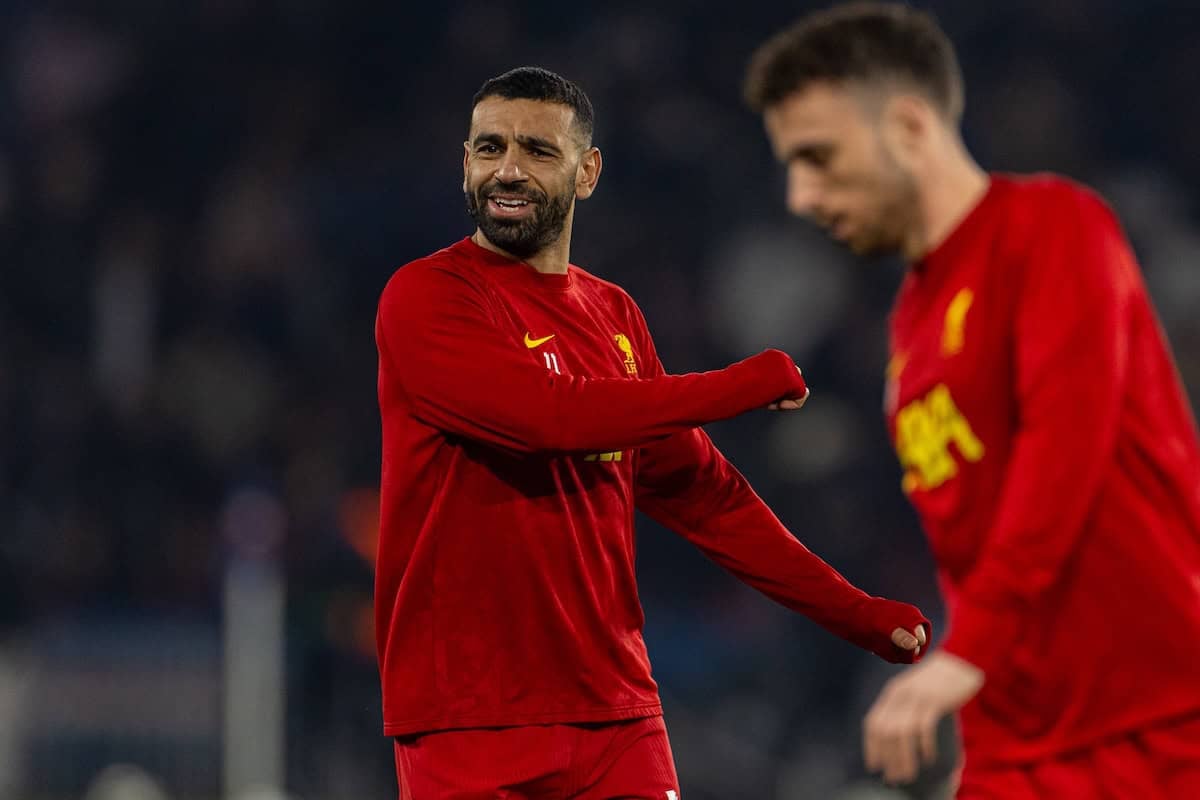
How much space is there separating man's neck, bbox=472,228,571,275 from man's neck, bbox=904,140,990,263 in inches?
51.2

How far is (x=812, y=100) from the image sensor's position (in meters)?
2.59

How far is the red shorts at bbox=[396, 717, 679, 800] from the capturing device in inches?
135

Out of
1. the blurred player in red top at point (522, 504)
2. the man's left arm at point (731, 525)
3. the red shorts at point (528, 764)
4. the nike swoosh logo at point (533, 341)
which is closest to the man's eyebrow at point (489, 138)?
the blurred player in red top at point (522, 504)

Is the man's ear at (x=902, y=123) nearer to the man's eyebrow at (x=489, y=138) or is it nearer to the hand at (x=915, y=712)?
the hand at (x=915, y=712)

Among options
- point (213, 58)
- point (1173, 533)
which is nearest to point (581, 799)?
point (1173, 533)

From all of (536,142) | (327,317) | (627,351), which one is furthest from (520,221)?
(327,317)

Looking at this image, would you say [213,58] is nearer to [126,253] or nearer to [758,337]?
[126,253]

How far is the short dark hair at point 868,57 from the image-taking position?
257cm

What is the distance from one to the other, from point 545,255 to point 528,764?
3.70 feet

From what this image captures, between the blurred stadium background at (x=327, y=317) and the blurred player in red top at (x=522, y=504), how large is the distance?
16.1 feet

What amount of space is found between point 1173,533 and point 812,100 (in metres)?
0.84

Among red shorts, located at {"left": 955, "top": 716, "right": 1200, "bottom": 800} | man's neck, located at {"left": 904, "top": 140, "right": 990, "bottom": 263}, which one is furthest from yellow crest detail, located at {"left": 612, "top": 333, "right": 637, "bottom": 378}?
red shorts, located at {"left": 955, "top": 716, "right": 1200, "bottom": 800}

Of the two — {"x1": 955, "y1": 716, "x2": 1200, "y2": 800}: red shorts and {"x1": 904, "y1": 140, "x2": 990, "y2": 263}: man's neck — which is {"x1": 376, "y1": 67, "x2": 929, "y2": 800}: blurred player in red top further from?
{"x1": 955, "y1": 716, "x2": 1200, "y2": 800}: red shorts

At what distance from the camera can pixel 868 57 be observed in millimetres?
2568
